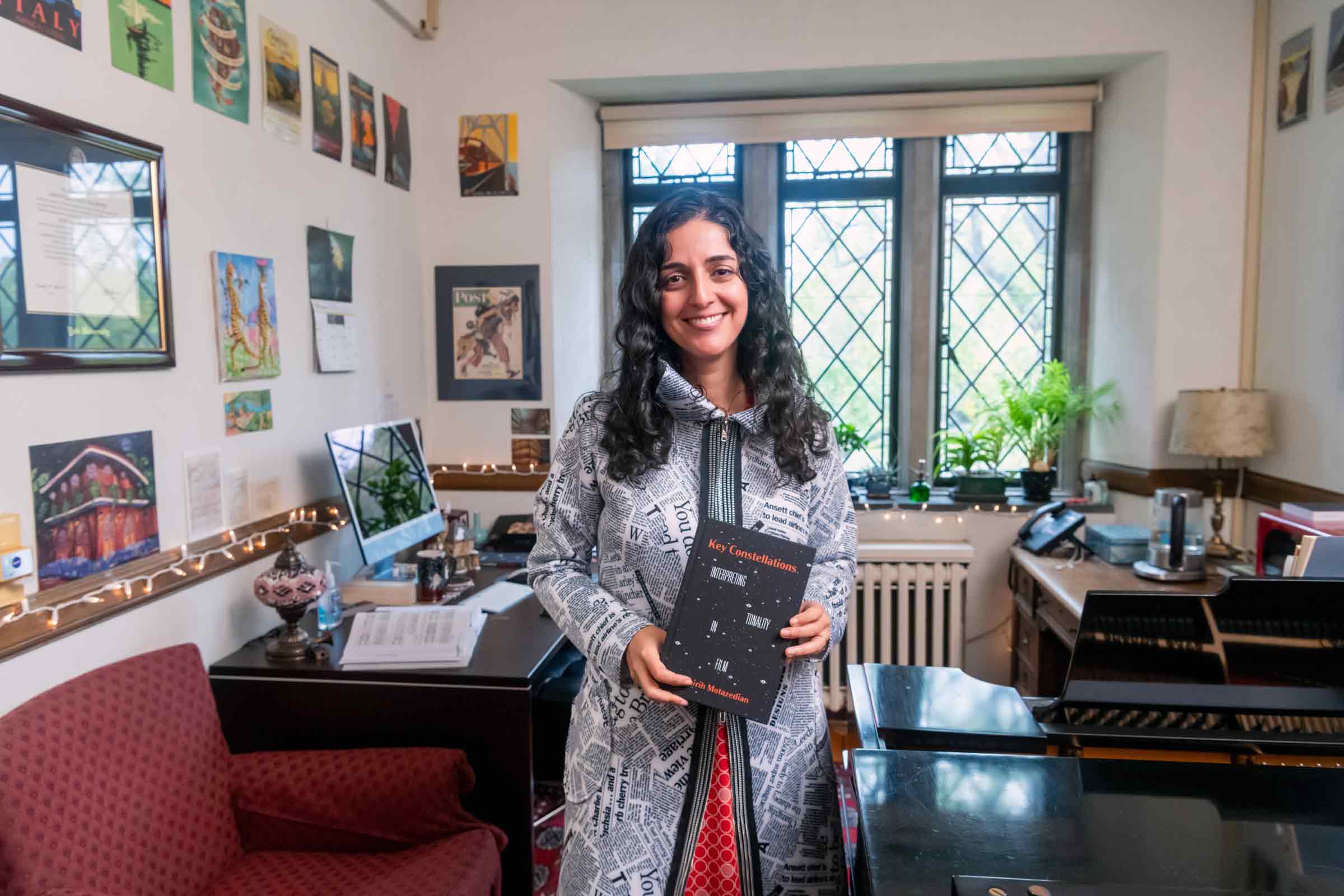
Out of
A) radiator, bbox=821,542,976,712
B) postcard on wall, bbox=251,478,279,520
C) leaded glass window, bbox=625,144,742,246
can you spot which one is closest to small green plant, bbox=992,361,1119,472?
radiator, bbox=821,542,976,712

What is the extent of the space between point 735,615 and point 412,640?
121cm

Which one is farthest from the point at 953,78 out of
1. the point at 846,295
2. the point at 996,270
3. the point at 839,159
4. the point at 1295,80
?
the point at 1295,80

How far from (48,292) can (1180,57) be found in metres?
3.45

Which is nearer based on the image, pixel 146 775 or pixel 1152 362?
pixel 146 775

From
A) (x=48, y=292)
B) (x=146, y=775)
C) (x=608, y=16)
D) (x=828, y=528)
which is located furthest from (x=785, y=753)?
(x=608, y=16)

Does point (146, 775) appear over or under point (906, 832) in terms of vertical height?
under

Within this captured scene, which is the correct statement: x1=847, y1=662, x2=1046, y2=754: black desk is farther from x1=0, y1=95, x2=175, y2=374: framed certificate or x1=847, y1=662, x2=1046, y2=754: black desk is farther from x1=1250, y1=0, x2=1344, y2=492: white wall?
x1=1250, y1=0, x2=1344, y2=492: white wall

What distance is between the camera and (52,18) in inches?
64.9

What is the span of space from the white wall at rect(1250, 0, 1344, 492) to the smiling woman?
2153 mm

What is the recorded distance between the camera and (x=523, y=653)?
2.19 m

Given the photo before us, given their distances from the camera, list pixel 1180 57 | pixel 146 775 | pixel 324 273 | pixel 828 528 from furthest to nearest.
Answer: pixel 1180 57 → pixel 324 273 → pixel 146 775 → pixel 828 528

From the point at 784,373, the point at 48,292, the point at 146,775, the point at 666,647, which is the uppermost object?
the point at 48,292

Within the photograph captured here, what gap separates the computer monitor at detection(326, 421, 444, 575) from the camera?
2.40 meters

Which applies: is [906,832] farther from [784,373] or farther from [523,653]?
[523,653]
